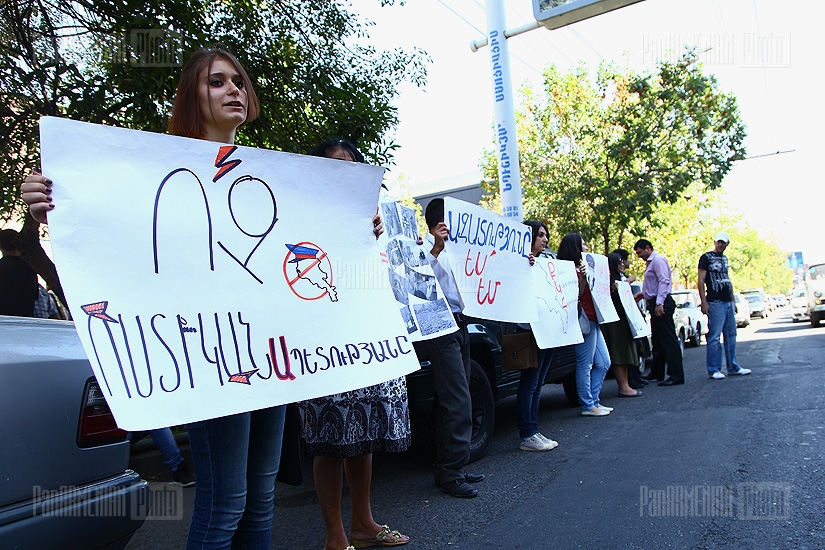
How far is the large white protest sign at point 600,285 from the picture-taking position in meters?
6.19

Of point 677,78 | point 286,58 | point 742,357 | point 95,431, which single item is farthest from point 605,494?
point 677,78

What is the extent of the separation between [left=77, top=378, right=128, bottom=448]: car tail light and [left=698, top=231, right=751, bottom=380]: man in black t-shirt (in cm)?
767

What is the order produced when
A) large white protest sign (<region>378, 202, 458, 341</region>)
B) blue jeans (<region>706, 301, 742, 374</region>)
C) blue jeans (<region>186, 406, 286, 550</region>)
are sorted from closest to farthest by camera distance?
1. blue jeans (<region>186, 406, 286, 550</region>)
2. large white protest sign (<region>378, 202, 458, 341</region>)
3. blue jeans (<region>706, 301, 742, 374</region>)

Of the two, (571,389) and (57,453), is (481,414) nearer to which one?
(571,389)

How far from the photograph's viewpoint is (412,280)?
3.59m

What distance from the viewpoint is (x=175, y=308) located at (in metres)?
1.80

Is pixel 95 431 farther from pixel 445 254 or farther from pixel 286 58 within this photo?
pixel 286 58

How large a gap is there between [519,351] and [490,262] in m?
0.79

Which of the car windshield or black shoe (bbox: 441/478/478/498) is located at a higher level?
the car windshield

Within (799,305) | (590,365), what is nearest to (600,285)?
(590,365)

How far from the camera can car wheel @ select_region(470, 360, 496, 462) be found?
4547 millimetres

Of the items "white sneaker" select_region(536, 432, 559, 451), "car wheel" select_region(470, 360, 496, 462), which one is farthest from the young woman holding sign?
"white sneaker" select_region(536, 432, 559, 451)

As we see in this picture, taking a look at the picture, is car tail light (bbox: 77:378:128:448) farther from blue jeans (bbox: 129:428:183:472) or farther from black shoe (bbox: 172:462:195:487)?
black shoe (bbox: 172:462:195:487)

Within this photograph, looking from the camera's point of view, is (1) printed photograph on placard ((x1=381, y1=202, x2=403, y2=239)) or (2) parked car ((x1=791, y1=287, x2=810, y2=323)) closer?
(1) printed photograph on placard ((x1=381, y1=202, x2=403, y2=239))
